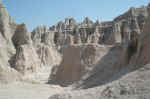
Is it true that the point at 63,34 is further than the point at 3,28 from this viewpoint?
Yes

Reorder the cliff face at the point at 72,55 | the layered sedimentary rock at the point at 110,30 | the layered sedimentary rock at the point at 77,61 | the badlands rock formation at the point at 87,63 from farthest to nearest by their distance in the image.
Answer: the layered sedimentary rock at the point at 110,30, the layered sedimentary rock at the point at 77,61, the cliff face at the point at 72,55, the badlands rock formation at the point at 87,63

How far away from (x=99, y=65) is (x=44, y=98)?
6.76m

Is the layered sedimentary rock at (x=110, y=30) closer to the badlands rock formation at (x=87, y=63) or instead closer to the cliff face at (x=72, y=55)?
the cliff face at (x=72, y=55)

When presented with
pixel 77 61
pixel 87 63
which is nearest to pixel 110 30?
pixel 77 61

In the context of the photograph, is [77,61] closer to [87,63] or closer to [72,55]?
[72,55]

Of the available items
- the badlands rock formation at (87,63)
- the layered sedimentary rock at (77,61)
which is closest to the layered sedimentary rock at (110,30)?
the badlands rock formation at (87,63)

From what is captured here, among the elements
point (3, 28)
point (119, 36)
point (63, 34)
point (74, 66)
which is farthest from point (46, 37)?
point (74, 66)

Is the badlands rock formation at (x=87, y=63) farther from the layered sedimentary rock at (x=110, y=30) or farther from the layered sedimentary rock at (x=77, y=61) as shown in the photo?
Answer: the layered sedimentary rock at (x=110, y=30)

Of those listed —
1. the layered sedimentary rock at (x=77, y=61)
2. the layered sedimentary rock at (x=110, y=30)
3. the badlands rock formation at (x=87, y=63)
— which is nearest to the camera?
the badlands rock formation at (x=87, y=63)

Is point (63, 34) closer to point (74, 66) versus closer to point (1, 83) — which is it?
point (74, 66)

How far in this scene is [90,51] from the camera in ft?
46.5

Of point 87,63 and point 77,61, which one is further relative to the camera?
point 77,61

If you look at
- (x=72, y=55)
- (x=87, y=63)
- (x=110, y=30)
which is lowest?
(x=87, y=63)

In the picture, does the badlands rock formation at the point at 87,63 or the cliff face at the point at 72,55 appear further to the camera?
the cliff face at the point at 72,55
